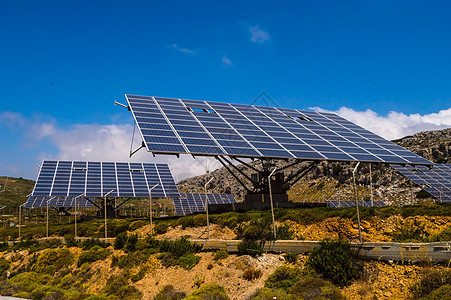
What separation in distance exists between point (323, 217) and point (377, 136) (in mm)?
20045

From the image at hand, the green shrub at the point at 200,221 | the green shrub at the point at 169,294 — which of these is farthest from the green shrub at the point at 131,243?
the green shrub at the point at 169,294

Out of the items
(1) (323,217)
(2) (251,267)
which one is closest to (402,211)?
(1) (323,217)

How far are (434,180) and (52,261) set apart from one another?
169 ft

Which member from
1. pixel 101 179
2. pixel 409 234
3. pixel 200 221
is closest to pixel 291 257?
pixel 409 234

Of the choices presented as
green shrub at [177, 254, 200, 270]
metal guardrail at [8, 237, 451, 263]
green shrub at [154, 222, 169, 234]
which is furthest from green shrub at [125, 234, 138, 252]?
metal guardrail at [8, 237, 451, 263]

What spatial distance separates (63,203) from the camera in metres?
64.6

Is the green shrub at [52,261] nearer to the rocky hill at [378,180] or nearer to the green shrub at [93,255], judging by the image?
the green shrub at [93,255]

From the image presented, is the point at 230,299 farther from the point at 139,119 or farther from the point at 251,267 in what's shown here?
the point at 139,119

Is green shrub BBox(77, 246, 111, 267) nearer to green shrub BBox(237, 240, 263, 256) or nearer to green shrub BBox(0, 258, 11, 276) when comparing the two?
green shrub BBox(0, 258, 11, 276)

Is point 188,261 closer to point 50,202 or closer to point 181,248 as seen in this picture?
point 181,248

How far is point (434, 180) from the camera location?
5422 centimetres

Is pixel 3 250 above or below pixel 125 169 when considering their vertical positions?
below

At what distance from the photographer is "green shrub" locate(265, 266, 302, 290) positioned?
69.4 ft

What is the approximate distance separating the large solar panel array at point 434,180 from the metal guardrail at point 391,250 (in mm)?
30629
